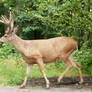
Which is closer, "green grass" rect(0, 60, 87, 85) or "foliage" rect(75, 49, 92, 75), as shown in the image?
"green grass" rect(0, 60, 87, 85)

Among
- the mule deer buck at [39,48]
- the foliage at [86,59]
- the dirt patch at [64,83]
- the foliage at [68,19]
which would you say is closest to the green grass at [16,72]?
the foliage at [68,19]

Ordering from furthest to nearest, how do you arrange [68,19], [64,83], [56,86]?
[68,19], [64,83], [56,86]

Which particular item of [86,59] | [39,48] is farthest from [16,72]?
[86,59]

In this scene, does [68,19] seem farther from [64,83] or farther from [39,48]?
[64,83]

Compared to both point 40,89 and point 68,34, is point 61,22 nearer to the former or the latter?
point 68,34

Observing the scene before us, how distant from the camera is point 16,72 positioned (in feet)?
35.6

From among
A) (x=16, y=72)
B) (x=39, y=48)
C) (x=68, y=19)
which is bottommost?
(x=16, y=72)

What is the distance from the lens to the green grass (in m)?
9.68

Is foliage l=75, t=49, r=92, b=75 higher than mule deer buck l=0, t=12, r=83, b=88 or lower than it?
lower

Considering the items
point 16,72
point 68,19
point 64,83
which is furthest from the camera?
point 16,72

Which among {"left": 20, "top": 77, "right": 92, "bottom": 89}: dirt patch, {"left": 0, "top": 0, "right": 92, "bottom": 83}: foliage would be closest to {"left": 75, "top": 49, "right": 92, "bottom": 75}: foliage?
{"left": 0, "top": 0, "right": 92, "bottom": 83}: foliage

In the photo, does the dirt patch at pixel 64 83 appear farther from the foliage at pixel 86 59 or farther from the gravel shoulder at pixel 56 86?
the foliage at pixel 86 59

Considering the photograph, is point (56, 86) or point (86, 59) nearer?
point (56, 86)

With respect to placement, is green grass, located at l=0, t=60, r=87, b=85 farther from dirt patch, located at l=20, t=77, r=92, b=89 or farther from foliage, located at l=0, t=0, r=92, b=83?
dirt patch, located at l=20, t=77, r=92, b=89
